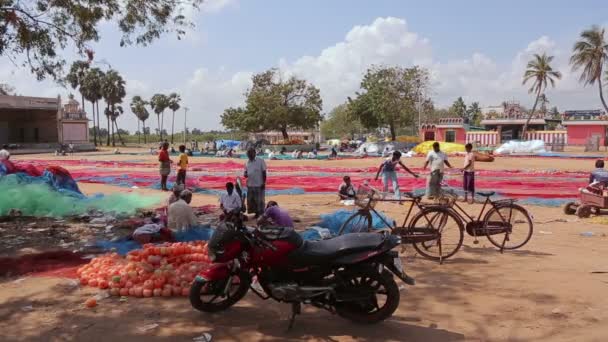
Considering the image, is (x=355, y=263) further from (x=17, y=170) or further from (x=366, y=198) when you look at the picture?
(x=17, y=170)

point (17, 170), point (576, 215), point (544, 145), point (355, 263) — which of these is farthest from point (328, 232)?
point (544, 145)

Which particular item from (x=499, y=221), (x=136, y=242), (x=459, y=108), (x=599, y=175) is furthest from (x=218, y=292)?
(x=459, y=108)

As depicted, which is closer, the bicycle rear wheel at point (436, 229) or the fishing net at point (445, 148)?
the bicycle rear wheel at point (436, 229)

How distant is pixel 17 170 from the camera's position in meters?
12.8

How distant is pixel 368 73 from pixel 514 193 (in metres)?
42.8

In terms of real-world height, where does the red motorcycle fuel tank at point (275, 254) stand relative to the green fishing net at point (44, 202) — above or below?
above

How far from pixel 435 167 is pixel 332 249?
8.34 meters

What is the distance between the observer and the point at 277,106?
5322 centimetres

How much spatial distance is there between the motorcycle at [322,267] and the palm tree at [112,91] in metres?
69.9

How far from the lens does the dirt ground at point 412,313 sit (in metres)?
4.70

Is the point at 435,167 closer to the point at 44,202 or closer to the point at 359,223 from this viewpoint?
the point at 359,223

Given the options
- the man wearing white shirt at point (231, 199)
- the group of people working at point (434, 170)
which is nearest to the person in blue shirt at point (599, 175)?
the group of people working at point (434, 170)

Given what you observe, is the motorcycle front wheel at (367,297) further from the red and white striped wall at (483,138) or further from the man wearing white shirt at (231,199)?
the red and white striped wall at (483,138)

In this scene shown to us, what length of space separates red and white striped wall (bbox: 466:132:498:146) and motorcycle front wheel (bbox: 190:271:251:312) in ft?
179
